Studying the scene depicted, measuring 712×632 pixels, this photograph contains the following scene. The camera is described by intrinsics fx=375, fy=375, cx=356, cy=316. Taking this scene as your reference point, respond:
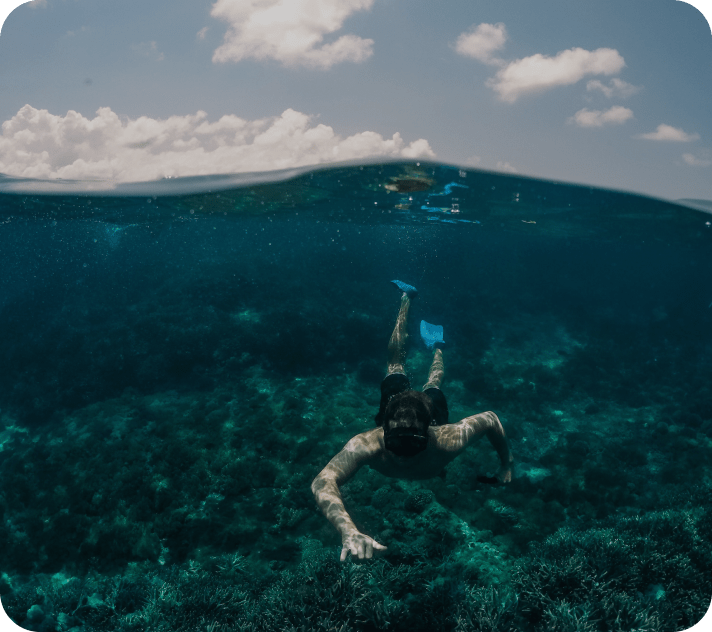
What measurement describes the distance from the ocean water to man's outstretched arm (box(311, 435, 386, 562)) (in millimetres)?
2413

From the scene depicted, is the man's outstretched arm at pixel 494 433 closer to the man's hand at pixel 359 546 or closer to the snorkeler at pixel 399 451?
the snorkeler at pixel 399 451

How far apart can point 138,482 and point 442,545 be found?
23.5 feet

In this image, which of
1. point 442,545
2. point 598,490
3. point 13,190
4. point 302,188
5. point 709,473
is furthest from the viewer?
point 302,188

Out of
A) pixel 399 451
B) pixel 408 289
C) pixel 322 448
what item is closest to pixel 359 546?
pixel 399 451

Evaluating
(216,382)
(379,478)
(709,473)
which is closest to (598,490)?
(709,473)

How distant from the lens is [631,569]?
227 inches

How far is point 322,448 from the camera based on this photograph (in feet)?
32.2

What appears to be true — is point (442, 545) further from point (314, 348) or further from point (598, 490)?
point (314, 348)

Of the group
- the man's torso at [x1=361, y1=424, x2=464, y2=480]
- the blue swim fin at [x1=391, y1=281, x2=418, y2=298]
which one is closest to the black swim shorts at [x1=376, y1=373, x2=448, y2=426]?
the man's torso at [x1=361, y1=424, x2=464, y2=480]

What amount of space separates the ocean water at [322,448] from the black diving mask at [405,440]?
9.18 feet

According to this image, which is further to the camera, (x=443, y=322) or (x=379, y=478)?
(x=443, y=322)

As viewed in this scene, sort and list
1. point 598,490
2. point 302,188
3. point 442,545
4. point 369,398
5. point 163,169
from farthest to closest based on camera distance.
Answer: point 302,188, point 369,398, point 163,169, point 598,490, point 442,545

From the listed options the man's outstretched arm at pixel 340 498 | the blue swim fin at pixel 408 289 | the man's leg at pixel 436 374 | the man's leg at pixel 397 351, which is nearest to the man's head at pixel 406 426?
the man's outstretched arm at pixel 340 498

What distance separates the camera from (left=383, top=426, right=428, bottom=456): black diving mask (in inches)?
149
